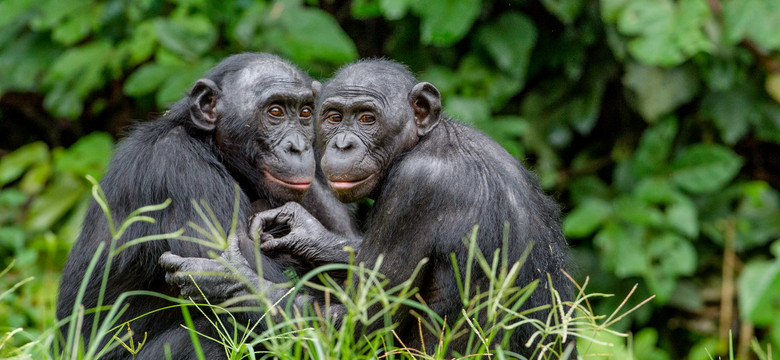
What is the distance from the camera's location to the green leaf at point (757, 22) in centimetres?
610

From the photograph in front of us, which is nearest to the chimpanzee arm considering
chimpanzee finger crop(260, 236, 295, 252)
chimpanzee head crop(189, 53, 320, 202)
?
chimpanzee finger crop(260, 236, 295, 252)

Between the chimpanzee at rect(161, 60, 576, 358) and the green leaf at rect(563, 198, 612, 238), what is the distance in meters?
2.41

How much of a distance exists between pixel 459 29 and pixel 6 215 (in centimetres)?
417

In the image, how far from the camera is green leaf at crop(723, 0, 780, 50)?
20.0 feet

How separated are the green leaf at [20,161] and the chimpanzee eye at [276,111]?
3892 millimetres

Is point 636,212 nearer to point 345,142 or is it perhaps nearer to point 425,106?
point 425,106

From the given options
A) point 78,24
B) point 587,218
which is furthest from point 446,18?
point 78,24

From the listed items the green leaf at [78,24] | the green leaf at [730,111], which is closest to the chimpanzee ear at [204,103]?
the green leaf at [78,24]

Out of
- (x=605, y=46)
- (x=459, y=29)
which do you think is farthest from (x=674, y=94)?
(x=459, y=29)

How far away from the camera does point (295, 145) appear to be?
4.34 metres

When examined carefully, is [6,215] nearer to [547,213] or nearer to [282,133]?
[282,133]

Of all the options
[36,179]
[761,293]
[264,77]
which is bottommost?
[761,293]

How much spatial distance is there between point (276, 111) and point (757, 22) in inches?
145

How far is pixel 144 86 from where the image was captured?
256 inches
